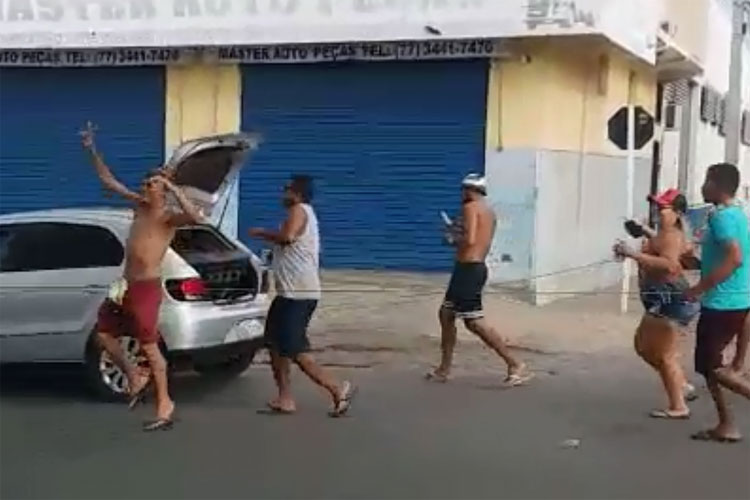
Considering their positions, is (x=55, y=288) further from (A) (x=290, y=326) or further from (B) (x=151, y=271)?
(A) (x=290, y=326)

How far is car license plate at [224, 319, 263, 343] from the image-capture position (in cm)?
912

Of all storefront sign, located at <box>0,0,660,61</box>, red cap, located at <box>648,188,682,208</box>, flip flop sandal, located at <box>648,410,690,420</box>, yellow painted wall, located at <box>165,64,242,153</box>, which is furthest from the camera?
yellow painted wall, located at <box>165,64,242,153</box>

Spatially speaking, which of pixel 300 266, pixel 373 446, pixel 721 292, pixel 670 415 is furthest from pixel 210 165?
pixel 721 292

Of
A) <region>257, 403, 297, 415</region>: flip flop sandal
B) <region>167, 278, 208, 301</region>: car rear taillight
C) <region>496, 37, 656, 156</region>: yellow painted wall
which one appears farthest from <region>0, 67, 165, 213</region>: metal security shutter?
<region>257, 403, 297, 415</region>: flip flop sandal


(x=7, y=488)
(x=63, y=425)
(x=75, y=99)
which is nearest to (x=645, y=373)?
(x=63, y=425)

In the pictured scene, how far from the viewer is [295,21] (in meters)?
14.8

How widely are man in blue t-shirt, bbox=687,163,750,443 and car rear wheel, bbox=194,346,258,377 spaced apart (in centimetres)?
332

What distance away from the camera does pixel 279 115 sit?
624 inches

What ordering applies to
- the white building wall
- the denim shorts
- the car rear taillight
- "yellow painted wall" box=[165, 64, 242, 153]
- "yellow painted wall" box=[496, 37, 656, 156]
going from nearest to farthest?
the denim shorts
the car rear taillight
"yellow painted wall" box=[496, 37, 656, 156]
"yellow painted wall" box=[165, 64, 242, 153]
the white building wall

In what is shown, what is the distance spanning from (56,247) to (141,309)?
1350 mm

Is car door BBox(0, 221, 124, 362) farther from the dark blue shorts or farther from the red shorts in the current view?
the dark blue shorts

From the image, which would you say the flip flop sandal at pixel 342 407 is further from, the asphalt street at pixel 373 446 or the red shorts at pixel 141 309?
the red shorts at pixel 141 309

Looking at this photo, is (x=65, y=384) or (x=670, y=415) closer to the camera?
(x=670, y=415)

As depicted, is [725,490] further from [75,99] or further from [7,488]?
[75,99]
